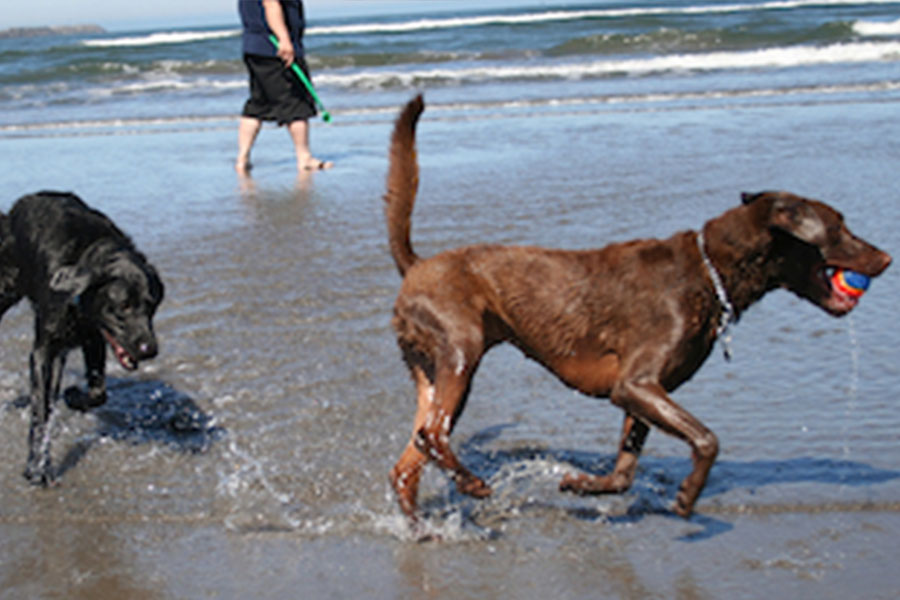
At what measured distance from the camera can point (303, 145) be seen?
Answer: 11586 mm

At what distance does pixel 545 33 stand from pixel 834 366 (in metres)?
29.0

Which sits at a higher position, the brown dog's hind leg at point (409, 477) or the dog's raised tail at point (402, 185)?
the dog's raised tail at point (402, 185)

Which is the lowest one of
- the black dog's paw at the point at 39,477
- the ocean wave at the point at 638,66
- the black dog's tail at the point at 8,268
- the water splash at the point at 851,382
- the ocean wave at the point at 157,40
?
the ocean wave at the point at 157,40

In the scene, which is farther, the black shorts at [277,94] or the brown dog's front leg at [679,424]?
the black shorts at [277,94]

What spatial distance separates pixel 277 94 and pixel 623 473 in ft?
27.2

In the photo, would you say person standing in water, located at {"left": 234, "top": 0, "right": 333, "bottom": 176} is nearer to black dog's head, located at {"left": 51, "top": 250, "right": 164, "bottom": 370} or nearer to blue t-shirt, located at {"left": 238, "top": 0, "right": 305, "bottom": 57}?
blue t-shirt, located at {"left": 238, "top": 0, "right": 305, "bottom": 57}

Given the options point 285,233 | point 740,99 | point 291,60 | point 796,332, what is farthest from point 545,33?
point 796,332

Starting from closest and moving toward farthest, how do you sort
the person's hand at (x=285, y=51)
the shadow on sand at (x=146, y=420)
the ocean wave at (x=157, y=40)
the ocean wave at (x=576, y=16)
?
the shadow on sand at (x=146, y=420) < the person's hand at (x=285, y=51) < the ocean wave at (x=576, y=16) < the ocean wave at (x=157, y=40)

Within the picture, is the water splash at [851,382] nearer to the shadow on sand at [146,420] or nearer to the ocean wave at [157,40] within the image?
the shadow on sand at [146,420]

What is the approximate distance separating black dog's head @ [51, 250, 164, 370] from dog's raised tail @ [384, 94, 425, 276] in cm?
117

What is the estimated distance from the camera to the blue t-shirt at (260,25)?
11.6 metres

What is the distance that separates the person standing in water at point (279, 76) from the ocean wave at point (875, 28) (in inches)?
743

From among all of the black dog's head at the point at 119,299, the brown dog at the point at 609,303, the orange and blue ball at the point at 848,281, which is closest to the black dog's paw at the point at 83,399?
the black dog's head at the point at 119,299

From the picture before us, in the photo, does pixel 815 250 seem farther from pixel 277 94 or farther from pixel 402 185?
pixel 277 94
